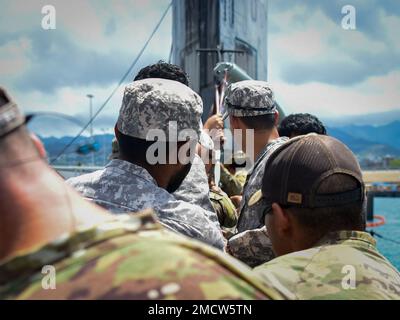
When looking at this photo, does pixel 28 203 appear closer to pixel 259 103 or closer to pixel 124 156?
pixel 124 156

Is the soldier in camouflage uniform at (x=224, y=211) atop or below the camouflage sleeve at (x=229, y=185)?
atop

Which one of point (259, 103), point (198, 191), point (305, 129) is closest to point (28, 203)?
point (198, 191)

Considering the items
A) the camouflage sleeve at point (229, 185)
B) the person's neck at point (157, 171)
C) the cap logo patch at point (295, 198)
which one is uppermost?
the person's neck at point (157, 171)

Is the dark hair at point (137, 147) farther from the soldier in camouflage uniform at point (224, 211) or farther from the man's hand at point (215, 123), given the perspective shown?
the man's hand at point (215, 123)

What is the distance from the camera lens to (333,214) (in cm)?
154

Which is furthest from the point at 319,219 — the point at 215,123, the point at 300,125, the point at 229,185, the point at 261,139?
the point at 229,185

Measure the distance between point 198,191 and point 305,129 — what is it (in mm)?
1607

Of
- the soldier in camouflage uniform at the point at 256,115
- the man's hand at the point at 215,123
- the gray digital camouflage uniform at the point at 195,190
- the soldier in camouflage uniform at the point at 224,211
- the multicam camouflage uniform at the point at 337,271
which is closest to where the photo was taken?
the multicam camouflage uniform at the point at 337,271

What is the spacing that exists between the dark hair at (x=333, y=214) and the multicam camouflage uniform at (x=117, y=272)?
2.50ft

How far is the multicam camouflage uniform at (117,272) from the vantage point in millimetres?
770

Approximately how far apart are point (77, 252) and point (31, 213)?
10cm

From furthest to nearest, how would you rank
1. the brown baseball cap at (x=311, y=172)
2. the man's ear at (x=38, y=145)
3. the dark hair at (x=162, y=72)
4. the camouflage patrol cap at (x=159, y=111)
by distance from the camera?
the dark hair at (x=162, y=72) → the camouflage patrol cap at (x=159, y=111) → the brown baseball cap at (x=311, y=172) → the man's ear at (x=38, y=145)

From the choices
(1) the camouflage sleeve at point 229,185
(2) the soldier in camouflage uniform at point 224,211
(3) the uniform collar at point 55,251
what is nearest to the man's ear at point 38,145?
(3) the uniform collar at point 55,251

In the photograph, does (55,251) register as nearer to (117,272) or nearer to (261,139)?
(117,272)
